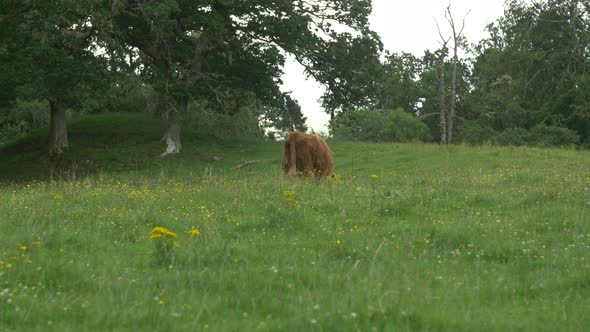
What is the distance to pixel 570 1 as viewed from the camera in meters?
54.9

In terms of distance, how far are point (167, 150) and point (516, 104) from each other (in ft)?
115

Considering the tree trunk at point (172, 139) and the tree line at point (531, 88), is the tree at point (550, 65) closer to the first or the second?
the tree line at point (531, 88)

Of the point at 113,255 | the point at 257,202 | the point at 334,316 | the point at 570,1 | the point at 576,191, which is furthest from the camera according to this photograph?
the point at 570,1

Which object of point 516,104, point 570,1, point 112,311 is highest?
point 570,1

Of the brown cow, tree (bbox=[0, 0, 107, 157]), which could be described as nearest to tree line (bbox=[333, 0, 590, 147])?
tree (bbox=[0, 0, 107, 157])

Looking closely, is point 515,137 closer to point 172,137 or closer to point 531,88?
point 531,88

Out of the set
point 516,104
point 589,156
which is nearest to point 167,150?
point 589,156

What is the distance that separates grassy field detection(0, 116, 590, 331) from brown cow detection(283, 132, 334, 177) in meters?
3.20

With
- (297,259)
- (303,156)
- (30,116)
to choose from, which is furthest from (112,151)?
(297,259)

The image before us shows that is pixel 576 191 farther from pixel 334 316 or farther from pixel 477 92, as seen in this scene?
pixel 477 92

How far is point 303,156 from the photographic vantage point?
1856 cm

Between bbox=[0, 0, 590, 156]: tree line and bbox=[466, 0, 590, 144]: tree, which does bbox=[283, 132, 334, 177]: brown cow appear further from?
bbox=[466, 0, 590, 144]: tree

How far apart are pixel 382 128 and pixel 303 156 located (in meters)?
54.7

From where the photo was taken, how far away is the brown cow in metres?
18.4
